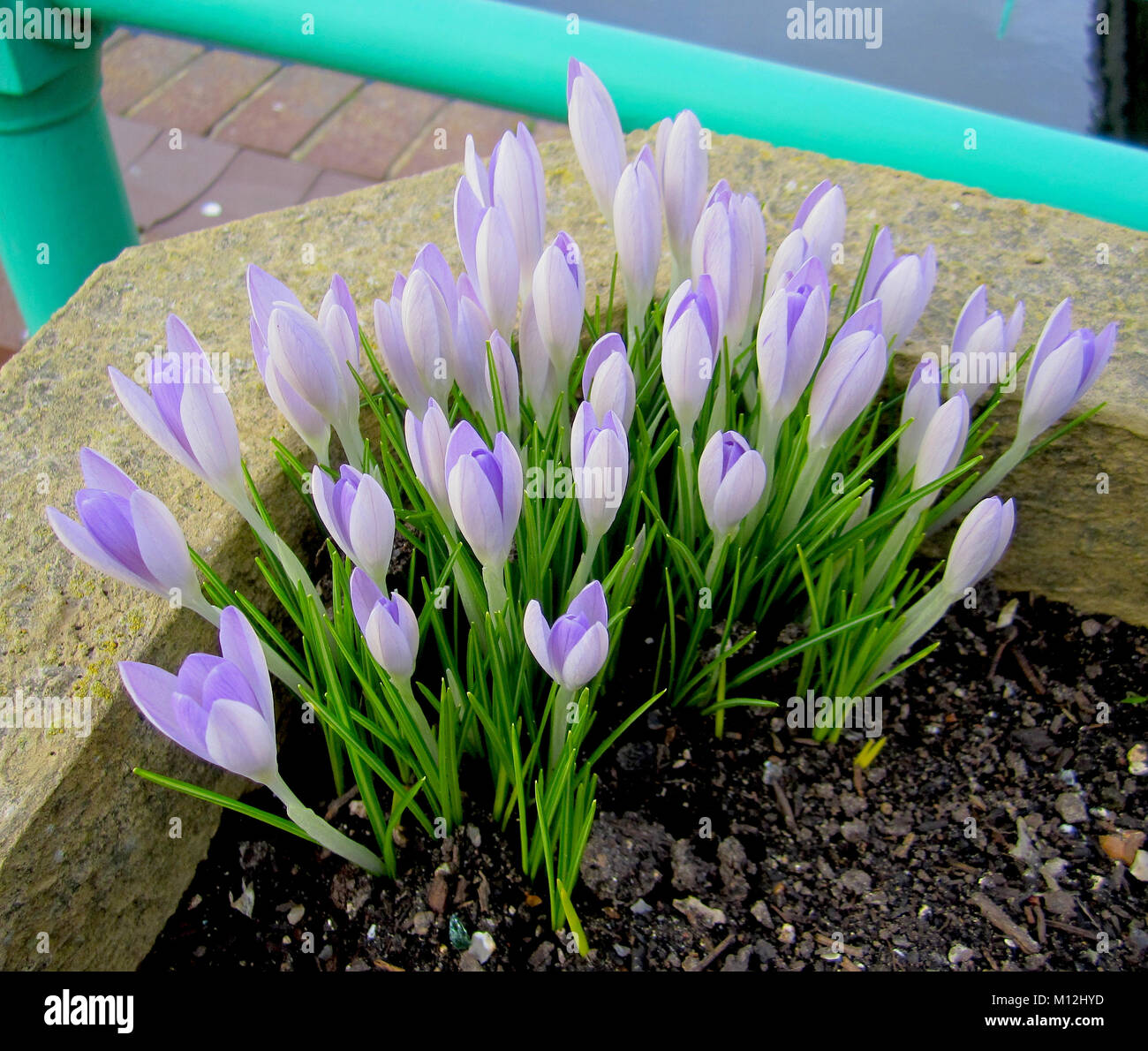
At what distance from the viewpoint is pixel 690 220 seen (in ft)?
3.72

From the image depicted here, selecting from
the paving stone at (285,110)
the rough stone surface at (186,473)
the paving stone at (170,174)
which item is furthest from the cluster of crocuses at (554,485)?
the paving stone at (285,110)

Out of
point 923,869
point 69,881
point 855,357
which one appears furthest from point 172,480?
point 923,869

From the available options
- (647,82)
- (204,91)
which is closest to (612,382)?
(647,82)

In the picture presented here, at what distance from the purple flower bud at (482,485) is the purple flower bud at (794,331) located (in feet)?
0.88

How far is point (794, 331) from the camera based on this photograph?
0.95 meters

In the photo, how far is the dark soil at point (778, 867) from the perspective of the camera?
109cm

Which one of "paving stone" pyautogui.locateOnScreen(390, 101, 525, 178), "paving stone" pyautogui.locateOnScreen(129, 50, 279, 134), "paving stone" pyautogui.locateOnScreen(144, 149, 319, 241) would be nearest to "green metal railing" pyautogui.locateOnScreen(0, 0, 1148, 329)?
"paving stone" pyautogui.locateOnScreen(144, 149, 319, 241)

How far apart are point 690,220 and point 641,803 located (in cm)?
62

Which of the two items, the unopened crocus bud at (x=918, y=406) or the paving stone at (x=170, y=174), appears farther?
the paving stone at (x=170, y=174)

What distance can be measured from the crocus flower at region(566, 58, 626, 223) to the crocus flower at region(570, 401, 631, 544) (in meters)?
0.34

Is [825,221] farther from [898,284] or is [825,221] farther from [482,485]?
[482,485]

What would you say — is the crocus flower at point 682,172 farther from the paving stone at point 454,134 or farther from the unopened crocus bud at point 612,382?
the paving stone at point 454,134

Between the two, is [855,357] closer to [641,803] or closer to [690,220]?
[690,220]

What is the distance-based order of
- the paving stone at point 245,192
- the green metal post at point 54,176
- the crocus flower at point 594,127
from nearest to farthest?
1. the crocus flower at point 594,127
2. the green metal post at point 54,176
3. the paving stone at point 245,192
